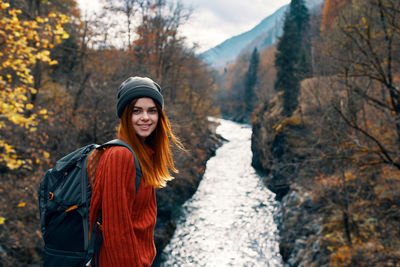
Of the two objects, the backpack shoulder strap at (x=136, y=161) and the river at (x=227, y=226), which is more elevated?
the backpack shoulder strap at (x=136, y=161)

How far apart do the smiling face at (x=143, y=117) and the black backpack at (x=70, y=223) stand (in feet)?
0.83

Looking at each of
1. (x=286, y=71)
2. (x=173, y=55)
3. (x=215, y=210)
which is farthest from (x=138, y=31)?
(x=286, y=71)

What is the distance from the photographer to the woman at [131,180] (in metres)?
1.28

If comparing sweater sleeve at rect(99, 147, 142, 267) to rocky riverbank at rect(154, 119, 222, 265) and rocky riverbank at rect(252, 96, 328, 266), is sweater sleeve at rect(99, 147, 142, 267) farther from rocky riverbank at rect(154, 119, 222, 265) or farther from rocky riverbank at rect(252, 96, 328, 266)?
rocky riverbank at rect(154, 119, 222, 265)

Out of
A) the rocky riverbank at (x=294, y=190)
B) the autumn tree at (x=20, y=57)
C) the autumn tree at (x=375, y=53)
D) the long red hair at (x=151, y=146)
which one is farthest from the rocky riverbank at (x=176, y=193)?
the long red hair at (x=151, y=146)

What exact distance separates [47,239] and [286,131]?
1748 centimetres

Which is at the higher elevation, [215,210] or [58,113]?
[58,113]

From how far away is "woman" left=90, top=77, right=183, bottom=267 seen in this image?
1277mm

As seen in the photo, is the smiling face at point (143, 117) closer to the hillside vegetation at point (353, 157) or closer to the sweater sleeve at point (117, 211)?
the sweater sleeve at point (117, 211)

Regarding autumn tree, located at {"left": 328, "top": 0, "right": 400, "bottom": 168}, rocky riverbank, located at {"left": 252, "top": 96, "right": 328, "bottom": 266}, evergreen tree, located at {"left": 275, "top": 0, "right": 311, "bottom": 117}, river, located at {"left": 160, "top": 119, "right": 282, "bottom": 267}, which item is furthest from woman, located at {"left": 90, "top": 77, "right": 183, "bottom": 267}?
evergreen tree, located at {"left": 275, "top": 0, "right": 311, "bottom": 117}

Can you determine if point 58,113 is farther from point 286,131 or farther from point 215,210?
point 286,131

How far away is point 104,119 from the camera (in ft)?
32.2

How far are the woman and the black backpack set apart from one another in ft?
Answer: 0.16

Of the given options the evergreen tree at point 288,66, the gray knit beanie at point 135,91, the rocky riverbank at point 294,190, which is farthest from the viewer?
the evergreen tree at point 288,66
